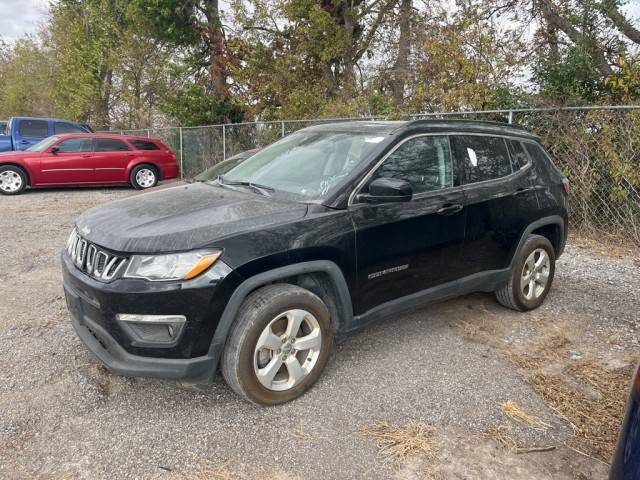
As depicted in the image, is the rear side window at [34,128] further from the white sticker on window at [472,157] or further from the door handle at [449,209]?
the door handle at [449,209]

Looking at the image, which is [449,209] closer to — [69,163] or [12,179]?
[69,163]

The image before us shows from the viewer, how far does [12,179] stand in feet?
35.8

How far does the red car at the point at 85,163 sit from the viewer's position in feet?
35.8

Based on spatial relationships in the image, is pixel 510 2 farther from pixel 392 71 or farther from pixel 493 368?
pixel 493 368

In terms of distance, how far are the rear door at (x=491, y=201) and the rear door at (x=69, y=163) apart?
1042cm

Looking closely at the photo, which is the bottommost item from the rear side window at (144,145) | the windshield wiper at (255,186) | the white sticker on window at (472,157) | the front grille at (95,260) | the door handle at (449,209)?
the front grille at (95,260)

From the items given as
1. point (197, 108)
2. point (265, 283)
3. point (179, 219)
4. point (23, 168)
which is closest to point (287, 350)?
point (265, 283)

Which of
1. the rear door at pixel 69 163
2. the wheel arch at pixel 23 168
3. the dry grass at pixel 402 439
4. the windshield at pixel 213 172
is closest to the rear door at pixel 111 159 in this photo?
the rear door at pixel 69 163

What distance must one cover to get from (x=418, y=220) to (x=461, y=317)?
4.46 feet

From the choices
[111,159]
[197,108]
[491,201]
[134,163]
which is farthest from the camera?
[197,108]

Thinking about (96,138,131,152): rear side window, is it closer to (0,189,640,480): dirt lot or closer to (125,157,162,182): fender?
(125,157,162,182): fender

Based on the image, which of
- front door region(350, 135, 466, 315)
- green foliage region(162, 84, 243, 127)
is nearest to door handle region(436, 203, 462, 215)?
front door region(350, 135, 466, 315)

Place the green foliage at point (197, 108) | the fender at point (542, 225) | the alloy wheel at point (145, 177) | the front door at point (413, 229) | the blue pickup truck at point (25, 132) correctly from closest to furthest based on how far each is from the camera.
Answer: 1. the front door at point (413, 229)
2. the fender at point (542, 225)
3. the alloy wheel at point (145, 177)
4. the blue pickup truck at point (25, 132)
5. the green foliage at point (197, 108)

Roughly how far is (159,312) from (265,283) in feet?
1.96
